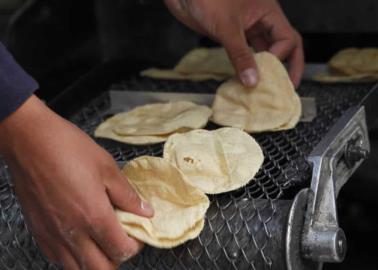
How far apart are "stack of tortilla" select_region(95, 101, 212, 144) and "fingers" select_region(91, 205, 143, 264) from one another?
466mm

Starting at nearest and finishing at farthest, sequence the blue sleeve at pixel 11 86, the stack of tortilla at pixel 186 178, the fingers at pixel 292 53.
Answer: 1. the blue sleeve at pixel 11 86
2. the stack of tortilla at pixel 186 178
3. the fingers at pixel 292 53

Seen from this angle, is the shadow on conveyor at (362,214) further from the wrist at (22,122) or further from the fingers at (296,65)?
the wrist at (22,122)

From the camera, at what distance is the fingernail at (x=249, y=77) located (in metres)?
1.56

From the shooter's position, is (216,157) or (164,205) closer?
(164,205)

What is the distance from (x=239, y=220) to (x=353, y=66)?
755 mm

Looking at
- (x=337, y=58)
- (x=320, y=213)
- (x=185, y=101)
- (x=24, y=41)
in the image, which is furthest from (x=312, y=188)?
(x=24, y=41)

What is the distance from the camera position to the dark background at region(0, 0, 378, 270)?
1881 millimetres

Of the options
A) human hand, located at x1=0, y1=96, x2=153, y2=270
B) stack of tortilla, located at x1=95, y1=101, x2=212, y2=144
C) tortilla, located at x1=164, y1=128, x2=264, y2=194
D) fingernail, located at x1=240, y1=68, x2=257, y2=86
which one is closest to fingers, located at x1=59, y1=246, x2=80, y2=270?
human hand, located at x1=0, y1=96, x2=153, y2=270

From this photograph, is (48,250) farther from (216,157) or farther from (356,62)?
(356,62)

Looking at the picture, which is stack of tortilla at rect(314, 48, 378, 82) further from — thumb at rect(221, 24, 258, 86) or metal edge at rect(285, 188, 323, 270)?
metal edge at rect(285, 188, 323, 270)

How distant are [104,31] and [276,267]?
124 cm

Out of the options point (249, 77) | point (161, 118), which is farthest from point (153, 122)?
point (249, 77)

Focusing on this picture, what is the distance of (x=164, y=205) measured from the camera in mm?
1127

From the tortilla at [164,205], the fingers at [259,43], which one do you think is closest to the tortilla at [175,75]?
the fingers at [259,43]
